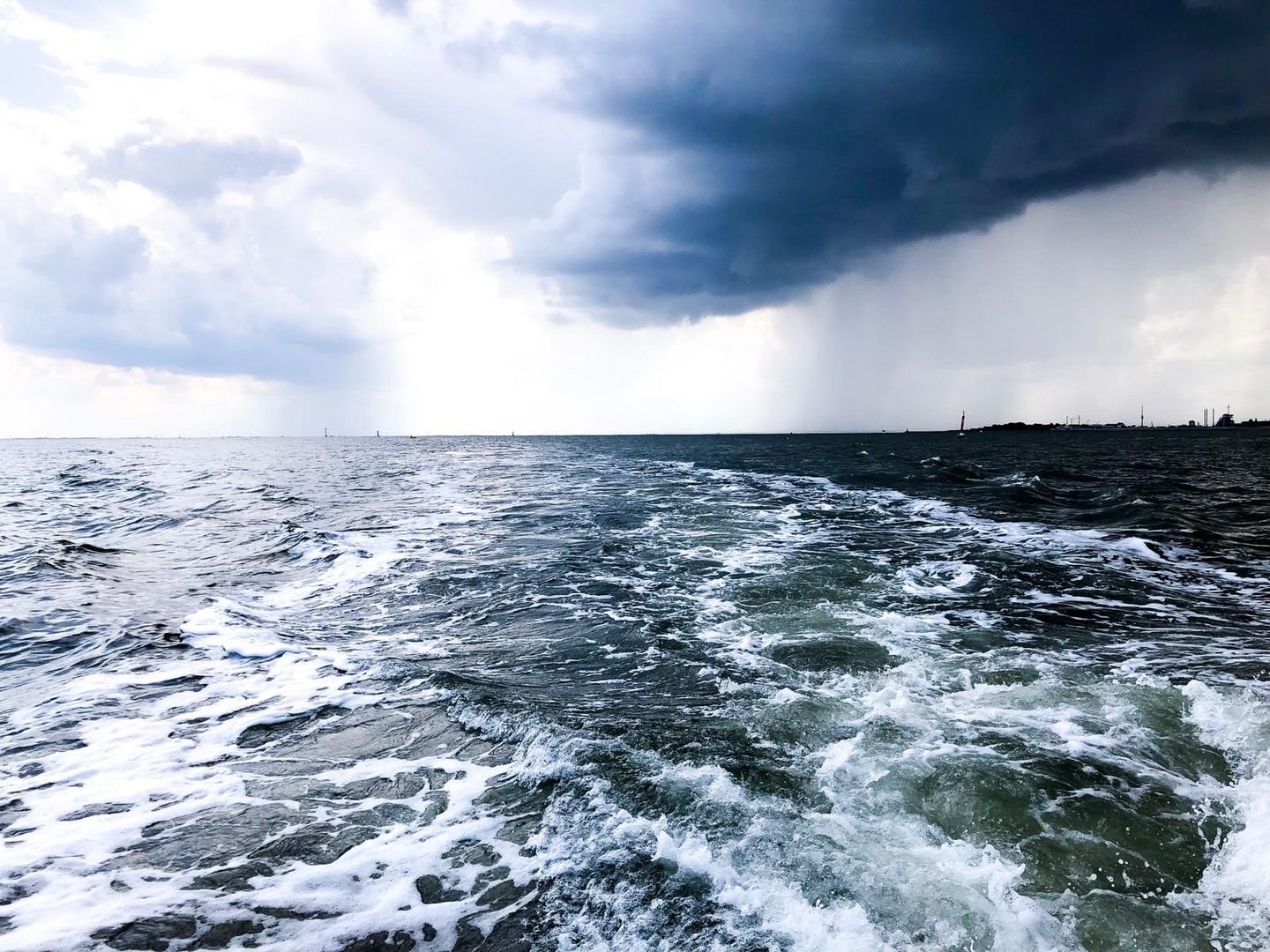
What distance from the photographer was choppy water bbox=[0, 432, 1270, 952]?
3926 millimetres

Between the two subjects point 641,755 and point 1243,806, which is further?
point 641,755

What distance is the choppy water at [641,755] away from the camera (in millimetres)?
3926

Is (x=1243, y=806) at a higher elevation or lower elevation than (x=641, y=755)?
higher

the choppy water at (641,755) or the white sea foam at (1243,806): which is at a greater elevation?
the white sea foam at (1243,806)

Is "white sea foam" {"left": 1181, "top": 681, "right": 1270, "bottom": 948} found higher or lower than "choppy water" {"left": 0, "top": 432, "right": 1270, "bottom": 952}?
higher

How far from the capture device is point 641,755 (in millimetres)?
5844

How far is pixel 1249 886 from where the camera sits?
3883 millimetres

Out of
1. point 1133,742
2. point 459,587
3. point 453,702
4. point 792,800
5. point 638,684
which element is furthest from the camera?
point 459,587

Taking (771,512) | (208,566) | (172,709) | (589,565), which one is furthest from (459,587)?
(771,512)

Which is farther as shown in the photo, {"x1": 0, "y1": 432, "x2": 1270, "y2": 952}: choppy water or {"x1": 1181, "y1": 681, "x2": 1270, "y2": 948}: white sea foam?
{"x1": 0, "y1": 432, "x2": 1270, "y2": 952}: choppy water

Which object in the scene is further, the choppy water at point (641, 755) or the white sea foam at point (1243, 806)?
the choppy water at point (641, 755)

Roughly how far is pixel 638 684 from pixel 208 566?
1305cm

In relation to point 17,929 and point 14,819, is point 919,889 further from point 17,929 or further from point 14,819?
point 14,819

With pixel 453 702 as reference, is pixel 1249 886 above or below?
above
